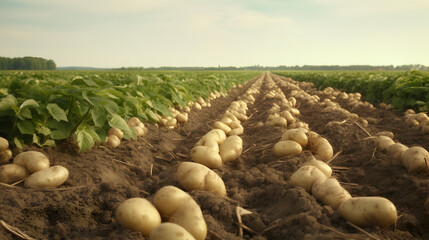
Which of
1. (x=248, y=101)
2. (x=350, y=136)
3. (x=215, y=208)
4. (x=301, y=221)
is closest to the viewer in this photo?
(x=301, y=221)

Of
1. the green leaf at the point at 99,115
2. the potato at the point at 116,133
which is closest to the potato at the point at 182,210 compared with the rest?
the green leaf at the point at 99,115

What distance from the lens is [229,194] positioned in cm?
269

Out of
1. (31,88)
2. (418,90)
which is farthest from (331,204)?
(418,90)

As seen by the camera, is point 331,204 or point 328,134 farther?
point 328,134

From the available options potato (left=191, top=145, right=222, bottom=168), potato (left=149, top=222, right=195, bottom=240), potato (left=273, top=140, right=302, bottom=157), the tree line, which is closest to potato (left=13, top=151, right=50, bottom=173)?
potato (left=191, top=145, right=222, bottom=168)

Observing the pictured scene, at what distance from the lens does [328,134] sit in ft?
16.0

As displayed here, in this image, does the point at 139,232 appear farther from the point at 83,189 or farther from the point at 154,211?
the point at 83,189

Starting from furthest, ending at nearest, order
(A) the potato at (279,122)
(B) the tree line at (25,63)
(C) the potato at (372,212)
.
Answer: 1. (B) the tree line at (25,63)
2. (A) the potato at (279,122)
3. (C) the potato at (372,212)

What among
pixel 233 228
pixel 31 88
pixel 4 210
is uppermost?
pixel 31 88

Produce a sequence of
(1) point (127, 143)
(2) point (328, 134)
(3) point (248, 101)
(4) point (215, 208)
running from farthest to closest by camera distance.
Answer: (3) point (248, 101)
(2) point (328, 134)
(1) point (127, 143)
(4) point (215, 208)

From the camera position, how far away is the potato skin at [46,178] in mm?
2457

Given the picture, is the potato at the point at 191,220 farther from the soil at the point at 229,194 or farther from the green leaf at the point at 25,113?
the green leaf at the point at 25,113

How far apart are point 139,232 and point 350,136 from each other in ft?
11.9

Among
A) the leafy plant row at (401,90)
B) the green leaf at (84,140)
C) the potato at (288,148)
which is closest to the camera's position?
the green leaf at (84,140)
